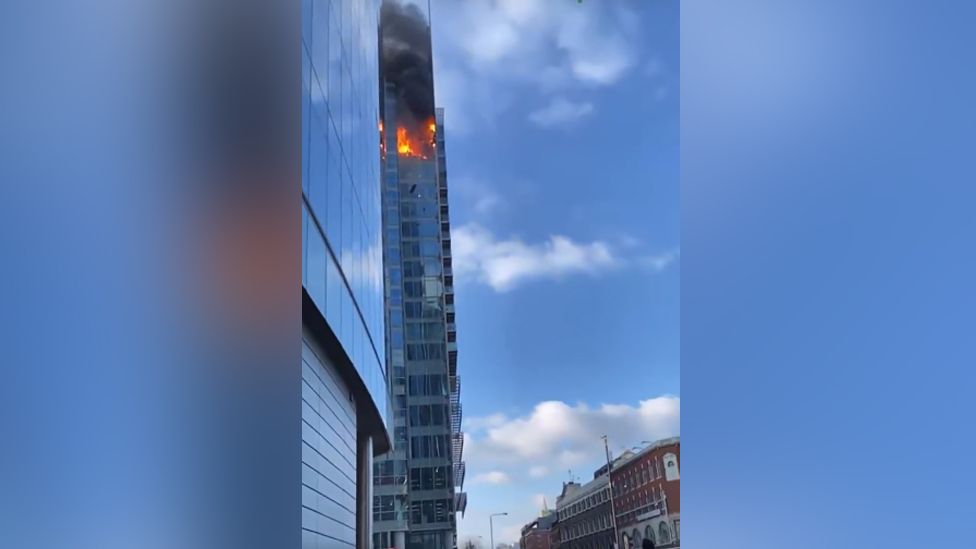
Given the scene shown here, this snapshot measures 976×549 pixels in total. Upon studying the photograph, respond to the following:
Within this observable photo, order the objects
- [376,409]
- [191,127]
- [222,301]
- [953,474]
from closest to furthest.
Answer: [953,474] < [191,127] < [222,301] < [376,409]

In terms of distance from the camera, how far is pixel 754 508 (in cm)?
367

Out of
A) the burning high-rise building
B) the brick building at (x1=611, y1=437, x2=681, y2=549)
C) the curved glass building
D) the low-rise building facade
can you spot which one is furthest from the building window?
the curved glass building

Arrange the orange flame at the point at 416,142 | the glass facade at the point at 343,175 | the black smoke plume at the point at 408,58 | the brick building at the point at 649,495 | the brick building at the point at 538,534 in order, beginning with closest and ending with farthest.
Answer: the glass facade at the point at 343,175 < the brick building at the point at 649,495 < the black smoke plume at the point at 408,58 < the orange flame at the point at 416,142 < the brick building at the point at 538,534

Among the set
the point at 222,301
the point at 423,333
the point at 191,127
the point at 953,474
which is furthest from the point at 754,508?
the point at 423,333

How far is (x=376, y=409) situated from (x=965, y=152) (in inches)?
724

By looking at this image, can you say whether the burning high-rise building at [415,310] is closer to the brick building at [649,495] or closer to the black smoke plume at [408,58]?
the black smoke plume at [408,58]

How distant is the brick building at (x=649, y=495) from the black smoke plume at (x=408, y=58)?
36.1 meters

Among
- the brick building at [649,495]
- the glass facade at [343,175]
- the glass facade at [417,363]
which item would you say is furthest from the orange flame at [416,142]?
the glass facade at [343,175]

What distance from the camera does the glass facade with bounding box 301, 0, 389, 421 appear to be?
1122 cm

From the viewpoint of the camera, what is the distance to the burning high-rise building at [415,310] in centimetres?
5362

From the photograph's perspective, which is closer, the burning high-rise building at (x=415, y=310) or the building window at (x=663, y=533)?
the burning high-rise building at (x=415, y=310)

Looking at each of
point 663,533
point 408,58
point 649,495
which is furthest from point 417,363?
point 408,58

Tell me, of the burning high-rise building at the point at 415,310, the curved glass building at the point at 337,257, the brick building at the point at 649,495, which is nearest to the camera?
the curved glass building at the point at 337,257

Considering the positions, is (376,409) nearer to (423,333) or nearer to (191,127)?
(191,127)
